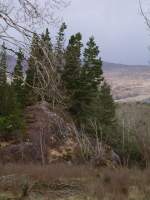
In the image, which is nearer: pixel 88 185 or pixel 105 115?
pixel 88 185

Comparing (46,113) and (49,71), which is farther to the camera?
(46,113)

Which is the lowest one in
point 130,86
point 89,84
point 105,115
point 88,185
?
point 130,86

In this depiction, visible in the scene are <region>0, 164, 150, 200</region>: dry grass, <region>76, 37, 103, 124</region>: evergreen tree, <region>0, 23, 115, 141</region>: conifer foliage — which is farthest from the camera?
<region>76, 37, 103, 124</region>: evergreen tree

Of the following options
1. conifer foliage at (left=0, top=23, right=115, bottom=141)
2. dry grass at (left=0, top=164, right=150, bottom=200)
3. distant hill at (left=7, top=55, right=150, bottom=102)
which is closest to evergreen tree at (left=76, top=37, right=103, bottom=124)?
conifer foliage at (left=0, top=23, right=115, bottom=141)

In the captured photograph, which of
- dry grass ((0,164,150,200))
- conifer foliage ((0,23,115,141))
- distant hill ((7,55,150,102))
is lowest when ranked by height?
distant hill ((7,55,150,102))

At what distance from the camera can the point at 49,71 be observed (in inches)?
354

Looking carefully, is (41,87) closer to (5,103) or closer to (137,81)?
(5,103)

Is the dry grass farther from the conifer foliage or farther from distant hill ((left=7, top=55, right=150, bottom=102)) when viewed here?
distant hill ((left=7, top=55, right=150, bottom=102))

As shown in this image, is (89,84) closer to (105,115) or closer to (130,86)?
(105,115)

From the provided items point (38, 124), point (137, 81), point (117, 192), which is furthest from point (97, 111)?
point (137, 81)

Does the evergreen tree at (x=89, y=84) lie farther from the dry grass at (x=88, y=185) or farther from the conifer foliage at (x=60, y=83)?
the dry grass at (x=88, y=185)

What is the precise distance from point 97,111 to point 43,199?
3306 centimetres

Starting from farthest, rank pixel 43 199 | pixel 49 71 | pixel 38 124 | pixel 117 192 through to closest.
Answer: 1. pixel 38 124
2. pixel 117 192
3. pixel 43 199
4. pixel 49 71

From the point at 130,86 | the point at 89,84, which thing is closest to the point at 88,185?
the point at 89,84
